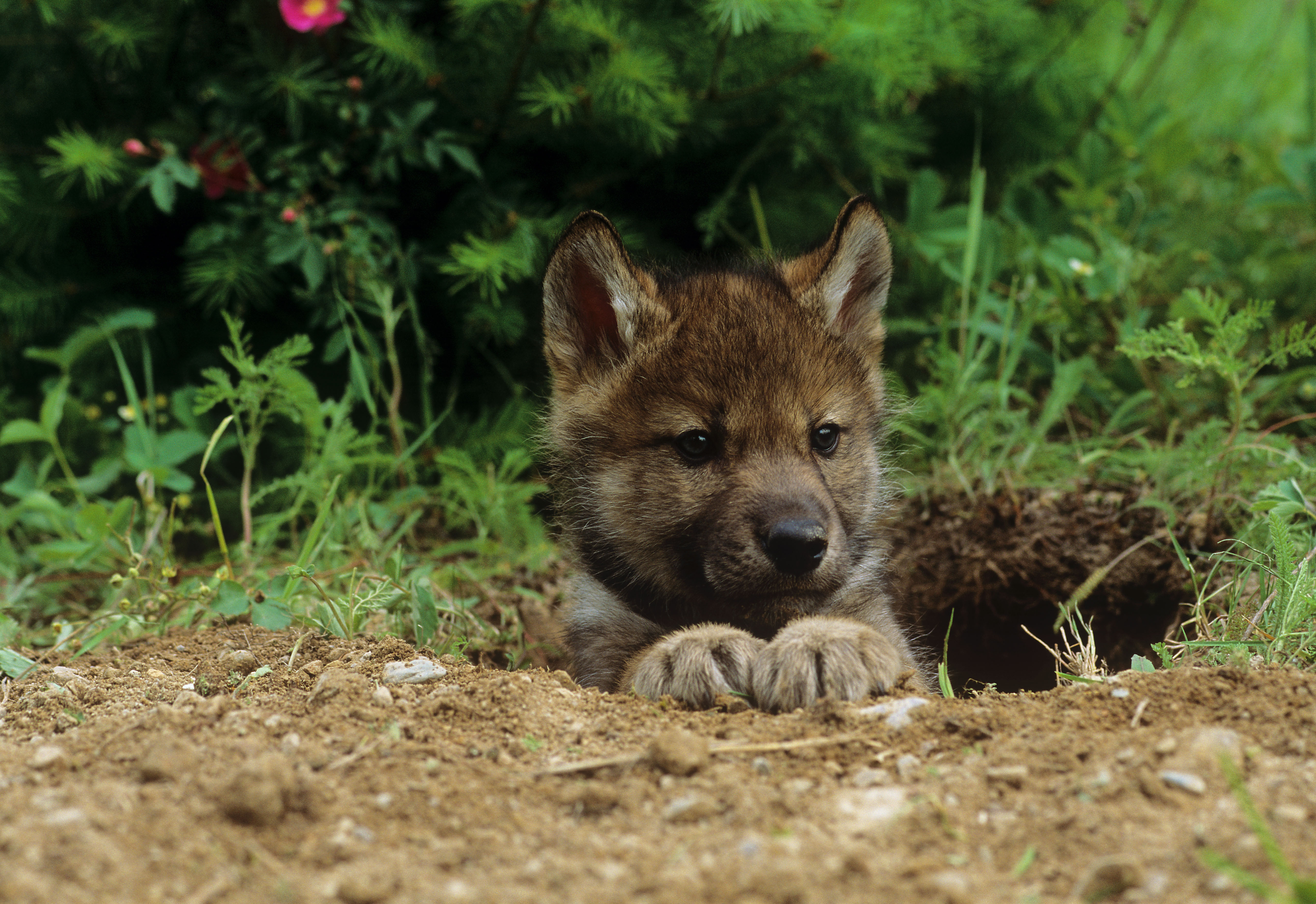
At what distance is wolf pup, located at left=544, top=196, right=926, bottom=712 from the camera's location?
299 cm

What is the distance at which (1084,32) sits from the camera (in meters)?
5.61

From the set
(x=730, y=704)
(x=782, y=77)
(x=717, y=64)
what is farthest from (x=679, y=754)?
(x=782, y=77)

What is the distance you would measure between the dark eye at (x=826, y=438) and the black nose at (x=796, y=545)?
1.72ft

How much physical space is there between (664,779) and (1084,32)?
521 cm

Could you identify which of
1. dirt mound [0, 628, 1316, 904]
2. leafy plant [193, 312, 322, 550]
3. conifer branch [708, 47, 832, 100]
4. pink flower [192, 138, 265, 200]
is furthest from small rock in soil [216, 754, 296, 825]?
conifer branch [708, 47, 832, 100]

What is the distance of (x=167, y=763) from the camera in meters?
1.97

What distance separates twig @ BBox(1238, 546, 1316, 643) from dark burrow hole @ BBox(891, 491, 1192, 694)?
38.9 inches

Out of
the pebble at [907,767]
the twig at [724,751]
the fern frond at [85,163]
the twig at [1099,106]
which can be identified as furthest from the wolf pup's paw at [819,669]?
the twig at [1099,106]

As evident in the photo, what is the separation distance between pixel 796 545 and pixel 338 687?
127 cm

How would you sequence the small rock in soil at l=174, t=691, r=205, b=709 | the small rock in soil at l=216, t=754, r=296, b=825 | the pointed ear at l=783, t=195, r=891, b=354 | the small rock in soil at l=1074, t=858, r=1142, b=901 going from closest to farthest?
the small rock in soil at l=1074, t=858, r=1142, b=901 → the small rock in soil at l=216, t=754, r=296, b=825 → the small rock in soil at l=174, t=691, r=205, b=709 → the pointed ear at l=783, t=195, r=891, b=354

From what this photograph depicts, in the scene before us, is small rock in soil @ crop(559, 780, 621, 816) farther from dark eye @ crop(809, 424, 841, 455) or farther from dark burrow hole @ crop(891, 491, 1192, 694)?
dark burrow hole @ crop(891, 491, 1192, 694)

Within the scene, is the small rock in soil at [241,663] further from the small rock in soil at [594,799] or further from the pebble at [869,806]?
the pebble at [869,806]

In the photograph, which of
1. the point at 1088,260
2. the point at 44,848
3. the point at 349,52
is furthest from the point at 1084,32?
the point at 44,848

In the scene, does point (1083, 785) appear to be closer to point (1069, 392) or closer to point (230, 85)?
point (1069, 392)
